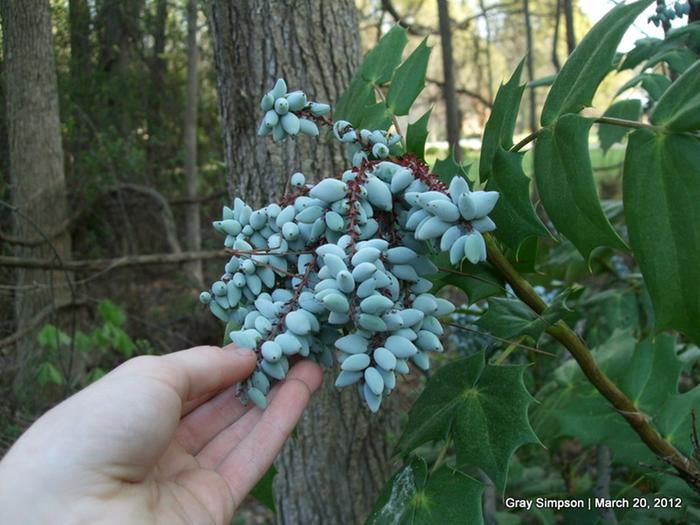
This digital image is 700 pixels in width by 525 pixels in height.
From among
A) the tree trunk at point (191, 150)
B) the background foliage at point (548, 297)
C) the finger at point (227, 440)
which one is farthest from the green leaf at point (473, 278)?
the tree trunk at point (191, 150)

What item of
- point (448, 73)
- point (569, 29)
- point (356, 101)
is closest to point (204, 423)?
point (356, 101)

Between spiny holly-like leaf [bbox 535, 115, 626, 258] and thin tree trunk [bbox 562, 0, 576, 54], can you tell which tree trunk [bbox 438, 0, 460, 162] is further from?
spiny holly-like leaf [bbox 535, 115, 626, 258]

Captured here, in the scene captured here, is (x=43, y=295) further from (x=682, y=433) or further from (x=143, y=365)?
(x=682, y=433)

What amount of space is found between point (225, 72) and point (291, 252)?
1139mm

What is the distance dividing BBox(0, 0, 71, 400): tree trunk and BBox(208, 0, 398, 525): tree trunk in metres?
1.08

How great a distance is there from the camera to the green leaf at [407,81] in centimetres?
108

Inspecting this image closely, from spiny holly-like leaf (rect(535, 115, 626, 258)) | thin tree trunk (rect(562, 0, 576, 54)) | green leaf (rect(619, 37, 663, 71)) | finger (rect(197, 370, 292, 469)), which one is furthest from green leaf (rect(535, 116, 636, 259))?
thin tree trunk (rect(562, 0, 576, 54))

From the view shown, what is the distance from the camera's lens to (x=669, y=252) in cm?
81

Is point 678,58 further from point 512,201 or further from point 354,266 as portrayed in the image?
point 354,266

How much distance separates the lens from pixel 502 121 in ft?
2.97

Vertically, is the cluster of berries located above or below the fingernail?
above

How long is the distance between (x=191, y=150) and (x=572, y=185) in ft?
13.4

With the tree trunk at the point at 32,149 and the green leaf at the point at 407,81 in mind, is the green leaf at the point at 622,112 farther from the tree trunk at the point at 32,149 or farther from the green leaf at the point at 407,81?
the tree trunk at the point at 32,149

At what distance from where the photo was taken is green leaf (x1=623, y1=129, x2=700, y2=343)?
0.79 m
